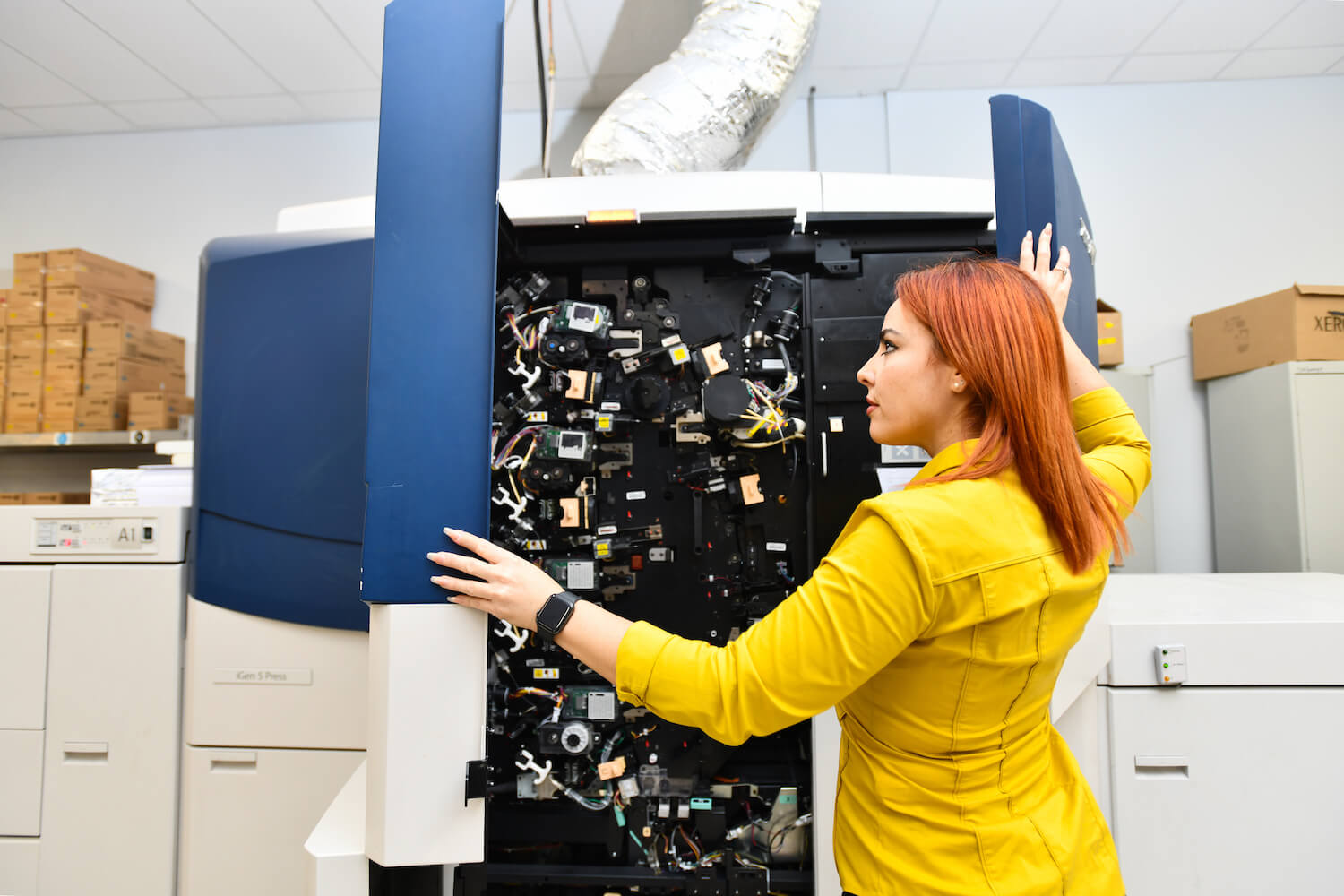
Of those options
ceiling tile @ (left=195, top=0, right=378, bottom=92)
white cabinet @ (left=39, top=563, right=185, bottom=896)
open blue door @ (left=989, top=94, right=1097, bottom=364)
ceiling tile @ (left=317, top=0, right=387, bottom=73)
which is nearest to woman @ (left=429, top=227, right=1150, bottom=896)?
open blue door @ (left=989, top=94, right=1097, bottom=364)

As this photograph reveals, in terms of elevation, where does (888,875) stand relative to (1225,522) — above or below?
below

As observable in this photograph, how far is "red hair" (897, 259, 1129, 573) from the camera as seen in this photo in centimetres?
69

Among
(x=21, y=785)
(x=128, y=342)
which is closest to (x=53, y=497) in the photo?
(x=128, y=342)

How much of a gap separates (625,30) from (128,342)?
97.8 inches

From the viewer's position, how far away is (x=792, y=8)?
1.72 metres

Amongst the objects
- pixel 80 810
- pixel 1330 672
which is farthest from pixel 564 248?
pixel 1330 672

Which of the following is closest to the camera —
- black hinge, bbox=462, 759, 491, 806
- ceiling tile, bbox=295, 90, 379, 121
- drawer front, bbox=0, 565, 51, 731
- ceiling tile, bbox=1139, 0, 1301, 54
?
black hinge, bbox=462, 759, 491, 806

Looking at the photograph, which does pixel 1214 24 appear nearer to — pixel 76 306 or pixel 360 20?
pixel 360 20

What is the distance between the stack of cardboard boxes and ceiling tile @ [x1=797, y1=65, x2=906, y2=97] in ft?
10.4

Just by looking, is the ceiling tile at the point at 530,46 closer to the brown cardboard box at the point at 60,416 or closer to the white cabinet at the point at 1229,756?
the brown cardboard box at the point at 60,416

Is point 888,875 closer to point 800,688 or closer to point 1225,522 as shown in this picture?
point 800,688

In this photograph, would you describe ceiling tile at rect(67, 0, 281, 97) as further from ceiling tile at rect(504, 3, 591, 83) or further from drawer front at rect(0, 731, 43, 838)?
drawer front at rect(0, 731, 43, 838)

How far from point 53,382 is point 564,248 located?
2.63 m

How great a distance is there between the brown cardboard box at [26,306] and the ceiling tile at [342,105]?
1386 mm
